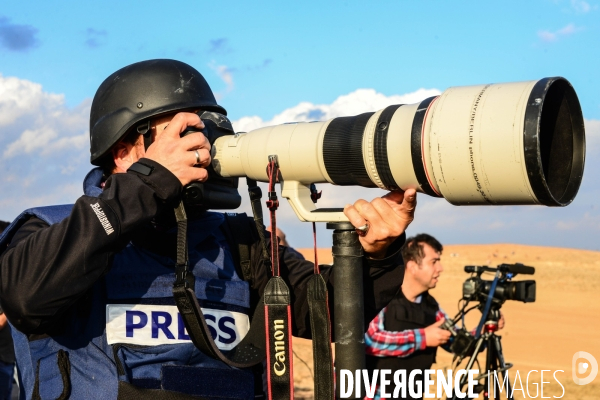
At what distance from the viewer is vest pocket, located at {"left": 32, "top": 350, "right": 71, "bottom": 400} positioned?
7.87 ft

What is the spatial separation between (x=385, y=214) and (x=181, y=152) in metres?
0.63

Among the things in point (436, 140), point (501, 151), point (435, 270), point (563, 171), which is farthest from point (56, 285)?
point (435, 270)

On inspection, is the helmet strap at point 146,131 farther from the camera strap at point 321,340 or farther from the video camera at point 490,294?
the video camera at point 490,294

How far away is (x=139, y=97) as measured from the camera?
2.86 metres

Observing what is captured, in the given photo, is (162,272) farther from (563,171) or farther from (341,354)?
(563,171)

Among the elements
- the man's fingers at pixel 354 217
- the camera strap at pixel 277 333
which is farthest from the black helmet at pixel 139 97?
the man's fingers at pixel 354 217

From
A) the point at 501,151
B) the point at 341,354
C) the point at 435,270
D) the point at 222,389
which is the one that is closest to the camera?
the point at 501,151

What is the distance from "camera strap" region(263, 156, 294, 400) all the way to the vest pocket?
0.63 metres

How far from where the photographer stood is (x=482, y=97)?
2.04 metres

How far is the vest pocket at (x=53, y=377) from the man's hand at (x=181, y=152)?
68 cm

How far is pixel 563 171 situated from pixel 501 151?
30cm

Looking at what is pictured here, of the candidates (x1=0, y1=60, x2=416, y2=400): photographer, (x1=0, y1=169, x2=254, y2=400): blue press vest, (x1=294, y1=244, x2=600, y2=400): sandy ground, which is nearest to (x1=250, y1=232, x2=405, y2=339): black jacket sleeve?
(x1=0, y1=60, x2=416, y2=400): photographer

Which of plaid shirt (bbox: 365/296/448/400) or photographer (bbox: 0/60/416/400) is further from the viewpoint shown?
plaid shirt (bbox: 365/296/448/400)

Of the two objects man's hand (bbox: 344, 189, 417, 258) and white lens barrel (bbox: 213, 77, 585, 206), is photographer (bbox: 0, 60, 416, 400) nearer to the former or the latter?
man's hand (bbox: 344, 189, 417, 258)
